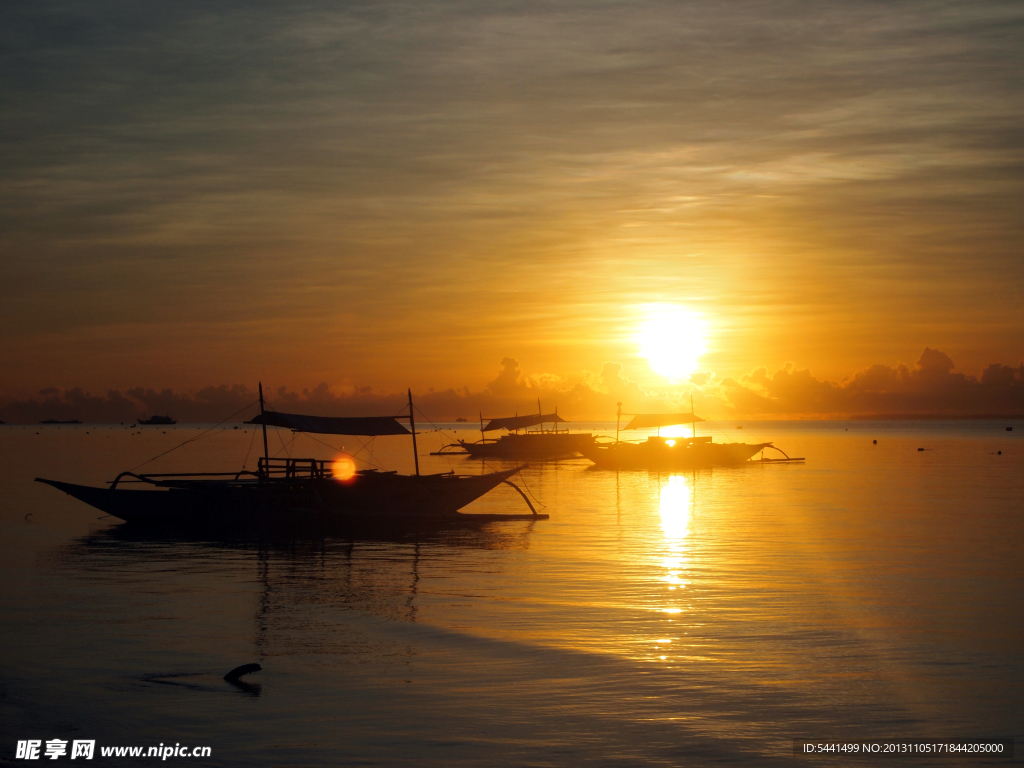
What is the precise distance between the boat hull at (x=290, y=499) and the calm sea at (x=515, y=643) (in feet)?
5.45

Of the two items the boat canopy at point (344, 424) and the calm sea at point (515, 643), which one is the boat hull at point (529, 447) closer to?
the boat canopy at point (344, 424)

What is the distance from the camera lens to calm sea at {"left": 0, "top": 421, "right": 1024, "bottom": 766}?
1272 cm

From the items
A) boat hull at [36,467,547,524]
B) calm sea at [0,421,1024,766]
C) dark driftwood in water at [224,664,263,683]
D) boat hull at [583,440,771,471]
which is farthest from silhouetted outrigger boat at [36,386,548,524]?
boat hull at [583,440,771,471]

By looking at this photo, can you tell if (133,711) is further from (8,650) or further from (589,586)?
(589,586)

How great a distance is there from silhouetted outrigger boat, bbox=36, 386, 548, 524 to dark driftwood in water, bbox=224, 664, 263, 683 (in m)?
21.7

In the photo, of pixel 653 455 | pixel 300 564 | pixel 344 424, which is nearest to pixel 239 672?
pixel 300 564

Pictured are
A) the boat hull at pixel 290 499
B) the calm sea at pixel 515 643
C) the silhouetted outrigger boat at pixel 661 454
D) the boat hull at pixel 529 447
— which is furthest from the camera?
the boat hull at pixel 529 447

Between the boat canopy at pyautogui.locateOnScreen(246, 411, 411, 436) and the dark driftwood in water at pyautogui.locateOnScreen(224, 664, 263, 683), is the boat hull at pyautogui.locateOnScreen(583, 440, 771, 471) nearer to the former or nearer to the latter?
the boat canopy at pyautogui.locateOnScreen(246, 411, 411, 436)

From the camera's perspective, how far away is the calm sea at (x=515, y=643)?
12.7m

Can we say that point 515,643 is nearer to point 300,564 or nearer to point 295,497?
point 300,564

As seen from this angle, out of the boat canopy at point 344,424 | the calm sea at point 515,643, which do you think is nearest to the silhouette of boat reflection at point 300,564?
the calm sea at point 515,643

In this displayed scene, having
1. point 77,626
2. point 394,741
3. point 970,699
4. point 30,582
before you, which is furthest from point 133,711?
point 30,582

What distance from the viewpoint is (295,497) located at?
37.9m

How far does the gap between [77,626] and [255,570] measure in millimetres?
8927
